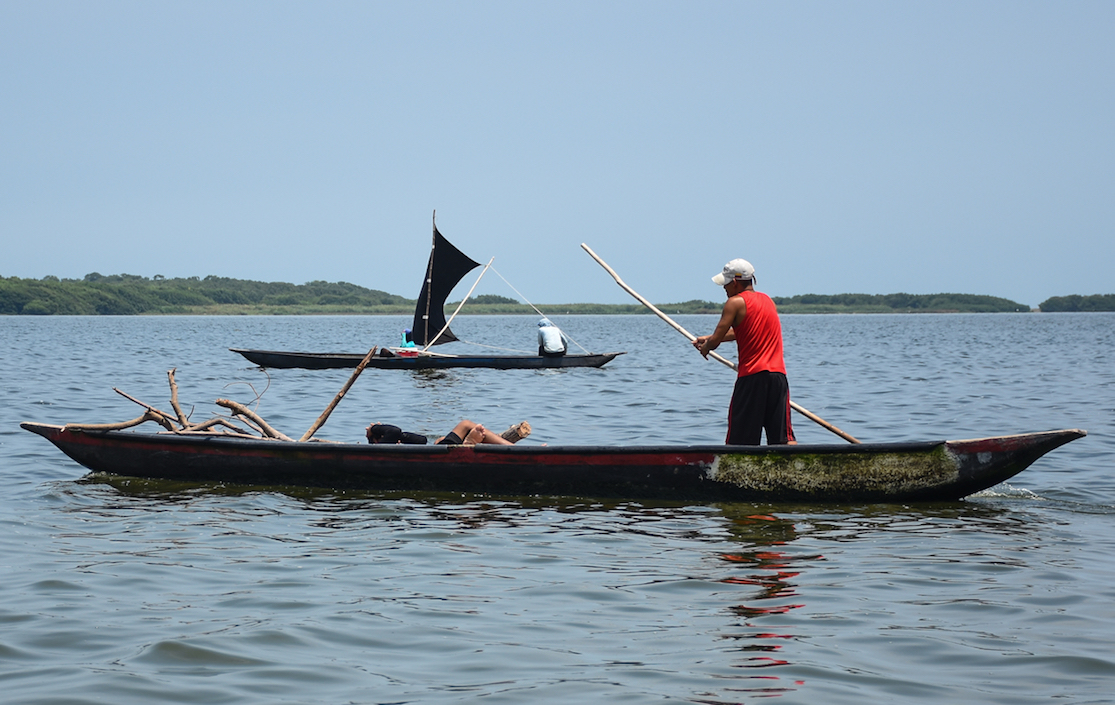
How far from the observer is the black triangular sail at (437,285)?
97.7 ft

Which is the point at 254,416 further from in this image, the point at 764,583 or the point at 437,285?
the point at 437,285

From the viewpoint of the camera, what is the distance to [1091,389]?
888 inches

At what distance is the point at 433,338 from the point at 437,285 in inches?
63.9

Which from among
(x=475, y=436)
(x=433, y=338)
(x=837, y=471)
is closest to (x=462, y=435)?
(x=475, y=436)

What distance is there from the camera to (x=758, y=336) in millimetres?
8945

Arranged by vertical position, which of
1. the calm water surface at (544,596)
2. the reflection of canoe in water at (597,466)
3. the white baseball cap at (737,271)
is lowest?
the calm water surface at (544,596)

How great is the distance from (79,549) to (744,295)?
580 cm

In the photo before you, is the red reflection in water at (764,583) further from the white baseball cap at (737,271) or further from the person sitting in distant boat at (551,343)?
the person sitting in distant boat at (551,343)

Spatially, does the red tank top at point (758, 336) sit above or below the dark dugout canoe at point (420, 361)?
above

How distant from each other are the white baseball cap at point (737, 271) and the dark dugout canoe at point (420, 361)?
18.8 meters

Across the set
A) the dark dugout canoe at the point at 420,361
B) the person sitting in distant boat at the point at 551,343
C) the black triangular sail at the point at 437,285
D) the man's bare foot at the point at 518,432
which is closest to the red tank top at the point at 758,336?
the man's bare foot at the point at 518,432

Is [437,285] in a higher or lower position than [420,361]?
higher

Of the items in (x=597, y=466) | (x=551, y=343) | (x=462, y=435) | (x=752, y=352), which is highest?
(x=752, y=352)

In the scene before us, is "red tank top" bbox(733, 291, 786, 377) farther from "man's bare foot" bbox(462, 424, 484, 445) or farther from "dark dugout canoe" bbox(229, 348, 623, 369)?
"dark dugout canoe" bbox(229, 348, 623, 369)
